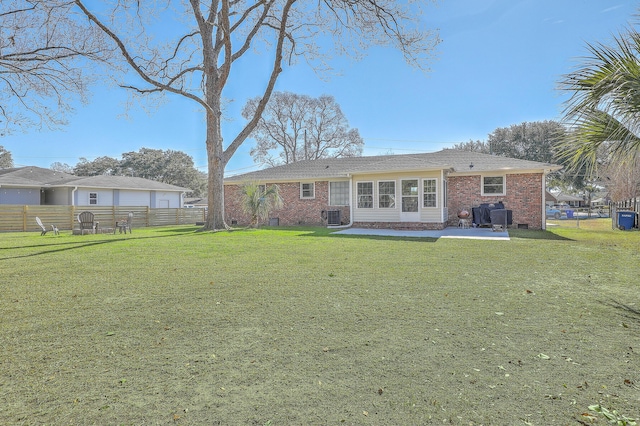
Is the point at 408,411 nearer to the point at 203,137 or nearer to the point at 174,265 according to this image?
the point at 174,265

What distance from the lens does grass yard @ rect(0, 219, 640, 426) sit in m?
2.12

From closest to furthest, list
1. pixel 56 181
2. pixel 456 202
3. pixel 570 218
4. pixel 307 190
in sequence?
pixel 456 202
pixel 307 190
pixel 56 181
pixel 570 218

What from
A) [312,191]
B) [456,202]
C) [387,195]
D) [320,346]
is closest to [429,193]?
[387,195]

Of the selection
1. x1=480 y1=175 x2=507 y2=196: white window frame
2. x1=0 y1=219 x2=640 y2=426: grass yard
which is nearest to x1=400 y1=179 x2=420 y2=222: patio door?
x1=480 y1=175 x2=507 y2=196: white window frame

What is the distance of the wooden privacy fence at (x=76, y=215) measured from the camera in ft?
57.0

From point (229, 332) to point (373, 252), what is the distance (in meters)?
5.48

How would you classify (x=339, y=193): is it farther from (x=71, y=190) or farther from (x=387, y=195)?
(x=71, y=190)

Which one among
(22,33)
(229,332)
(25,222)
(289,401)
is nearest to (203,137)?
(22,33)

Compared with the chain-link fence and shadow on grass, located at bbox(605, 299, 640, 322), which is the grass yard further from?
the chain-link fence

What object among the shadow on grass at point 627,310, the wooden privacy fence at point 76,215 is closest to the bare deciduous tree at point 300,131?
the wooden privacy fence at point 76,215

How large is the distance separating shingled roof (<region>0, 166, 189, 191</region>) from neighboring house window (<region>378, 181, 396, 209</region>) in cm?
1924

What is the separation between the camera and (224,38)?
14.7 meters

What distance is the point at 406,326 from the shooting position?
11.5 ft

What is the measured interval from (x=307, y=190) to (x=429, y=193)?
6.57m
